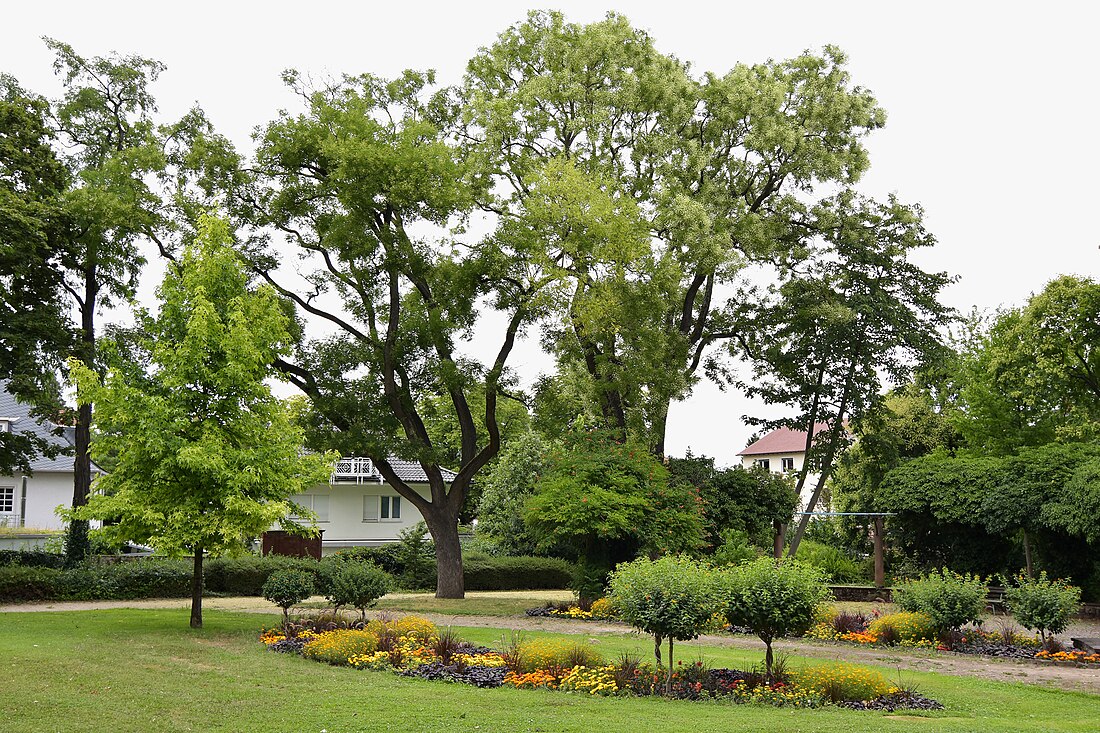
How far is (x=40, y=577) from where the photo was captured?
2373cm

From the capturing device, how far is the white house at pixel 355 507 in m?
42.2

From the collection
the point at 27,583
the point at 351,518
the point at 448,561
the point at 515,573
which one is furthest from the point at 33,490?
the point at 448,561

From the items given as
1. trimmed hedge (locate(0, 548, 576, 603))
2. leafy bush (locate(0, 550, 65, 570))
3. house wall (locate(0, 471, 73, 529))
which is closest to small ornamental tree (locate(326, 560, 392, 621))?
trimmed hedge (locate(0, 548, 576, 603))

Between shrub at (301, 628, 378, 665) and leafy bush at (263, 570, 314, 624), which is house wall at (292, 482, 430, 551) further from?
shrub at (301, 628, 378, 665)

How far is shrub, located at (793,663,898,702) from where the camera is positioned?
11227 mm

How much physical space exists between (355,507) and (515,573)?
13288mm

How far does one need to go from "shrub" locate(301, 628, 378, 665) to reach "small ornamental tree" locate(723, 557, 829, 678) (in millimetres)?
5429

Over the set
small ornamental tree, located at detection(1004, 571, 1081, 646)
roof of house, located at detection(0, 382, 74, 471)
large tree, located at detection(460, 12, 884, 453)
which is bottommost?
small ornamental tree, located at detection(1004, 571, 1081, 646)

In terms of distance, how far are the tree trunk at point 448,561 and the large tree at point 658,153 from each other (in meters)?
5.89

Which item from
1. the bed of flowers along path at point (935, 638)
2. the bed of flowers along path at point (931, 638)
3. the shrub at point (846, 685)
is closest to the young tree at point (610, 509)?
the bed of flowers along path at point (931, 638)

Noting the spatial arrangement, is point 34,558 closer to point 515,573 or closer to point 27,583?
Answer: point 27,583

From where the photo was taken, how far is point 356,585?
17750 millimetres

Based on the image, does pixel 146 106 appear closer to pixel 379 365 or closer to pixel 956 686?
pixel 379 365

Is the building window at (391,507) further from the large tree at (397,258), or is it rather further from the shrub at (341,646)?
the shrub at (341,646)
